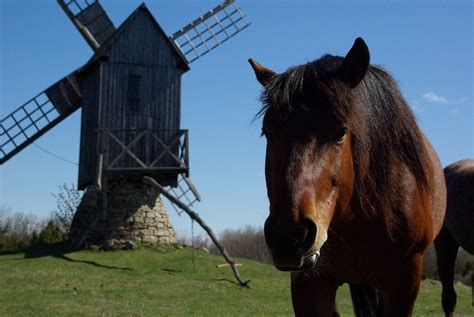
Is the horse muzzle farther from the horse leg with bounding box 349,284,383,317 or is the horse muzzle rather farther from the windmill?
the windmill

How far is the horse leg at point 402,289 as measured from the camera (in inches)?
153

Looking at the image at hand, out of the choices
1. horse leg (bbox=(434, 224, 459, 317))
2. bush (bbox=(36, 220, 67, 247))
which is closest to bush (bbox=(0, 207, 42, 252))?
bush (bbox=(36, 220, 67, 247))

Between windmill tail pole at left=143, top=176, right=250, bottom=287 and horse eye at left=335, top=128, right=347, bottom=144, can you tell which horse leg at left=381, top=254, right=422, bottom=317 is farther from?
windmill tail pole at left=143, top=176, right=250, bottom=287

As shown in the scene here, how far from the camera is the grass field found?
434 inches

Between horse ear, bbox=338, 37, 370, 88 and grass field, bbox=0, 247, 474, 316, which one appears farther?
grass field, bbox=0, 247, 474, 316

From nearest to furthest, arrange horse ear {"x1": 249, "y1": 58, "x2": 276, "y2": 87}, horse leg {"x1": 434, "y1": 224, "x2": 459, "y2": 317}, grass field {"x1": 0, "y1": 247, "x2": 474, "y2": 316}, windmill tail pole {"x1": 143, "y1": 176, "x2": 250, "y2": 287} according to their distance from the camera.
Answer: horse ear {"x1": 249, "y1": 58, "x2": 276, "y2": 87} → horse leg {"x1": 434, "y1": 224, "x2": 459, "y2": 317} → grass field {"x1": 0, "y1": 247, "x2": 474, "y2": 316} → windmill tail pole {"x1": 143, "y1": 176, "x2": 250, "y2": 287}

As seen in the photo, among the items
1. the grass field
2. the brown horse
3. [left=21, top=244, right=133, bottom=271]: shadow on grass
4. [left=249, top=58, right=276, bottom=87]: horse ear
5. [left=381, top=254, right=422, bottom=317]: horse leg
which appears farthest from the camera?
[left=21, top=244, right=133, bottom=271]: shadow on grass

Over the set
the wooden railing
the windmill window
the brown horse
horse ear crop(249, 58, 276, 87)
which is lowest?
the brown horse

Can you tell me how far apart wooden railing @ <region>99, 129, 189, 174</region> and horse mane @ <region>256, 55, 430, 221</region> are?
19.6m

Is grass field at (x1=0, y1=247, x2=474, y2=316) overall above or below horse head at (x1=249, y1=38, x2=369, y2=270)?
below

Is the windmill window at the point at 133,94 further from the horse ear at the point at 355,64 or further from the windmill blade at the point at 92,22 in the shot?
the horse ear at the point at 355,64

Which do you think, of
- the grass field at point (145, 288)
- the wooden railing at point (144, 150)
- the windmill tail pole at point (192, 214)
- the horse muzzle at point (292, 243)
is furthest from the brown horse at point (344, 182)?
the wooden railing at point (144, 150)

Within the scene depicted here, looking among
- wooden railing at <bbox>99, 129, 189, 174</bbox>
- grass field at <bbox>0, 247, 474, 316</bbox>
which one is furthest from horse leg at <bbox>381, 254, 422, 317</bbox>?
wooden railing at <bbox>99, 129, 189, 174</bbox>

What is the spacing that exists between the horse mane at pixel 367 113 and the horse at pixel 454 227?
3.81 m
